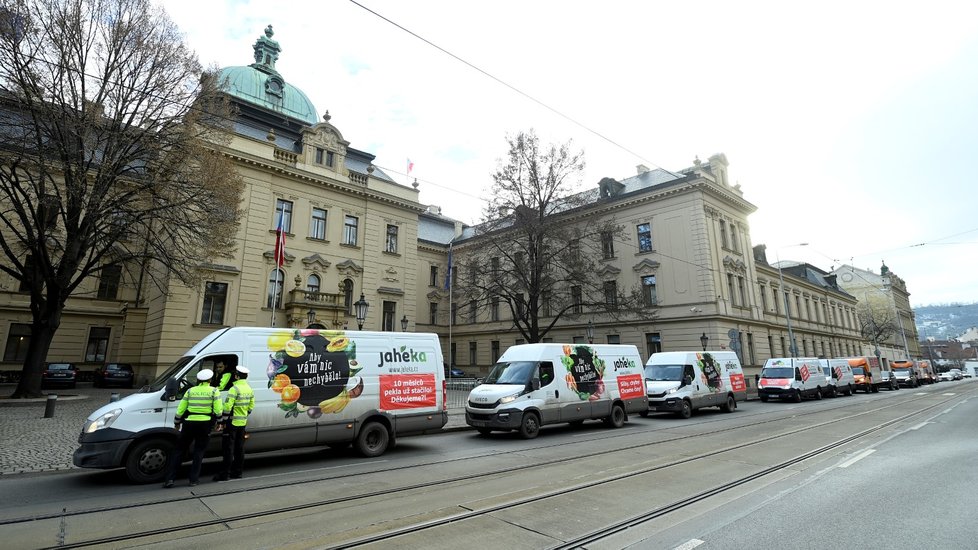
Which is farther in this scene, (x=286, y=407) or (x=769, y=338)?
(x=769, y=338)

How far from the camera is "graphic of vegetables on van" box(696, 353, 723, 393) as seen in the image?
19.0 meters

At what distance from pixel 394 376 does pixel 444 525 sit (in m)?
5.61

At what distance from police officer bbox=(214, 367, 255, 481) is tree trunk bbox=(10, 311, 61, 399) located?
15.8 metres

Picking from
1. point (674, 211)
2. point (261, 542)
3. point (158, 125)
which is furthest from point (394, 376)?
point (674, 211)

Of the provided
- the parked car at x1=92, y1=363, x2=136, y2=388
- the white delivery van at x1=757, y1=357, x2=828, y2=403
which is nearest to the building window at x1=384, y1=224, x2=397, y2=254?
the parked car at x1=92, y1=363, x2=136, y2=388

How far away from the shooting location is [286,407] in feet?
29.1

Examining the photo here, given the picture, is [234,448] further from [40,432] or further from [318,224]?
[318,224]

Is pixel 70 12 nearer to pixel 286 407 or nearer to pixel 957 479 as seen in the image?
pixel 286 407

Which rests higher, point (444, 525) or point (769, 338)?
point (769, 338)

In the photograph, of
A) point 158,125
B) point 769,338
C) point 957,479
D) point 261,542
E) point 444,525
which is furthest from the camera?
point 769,338

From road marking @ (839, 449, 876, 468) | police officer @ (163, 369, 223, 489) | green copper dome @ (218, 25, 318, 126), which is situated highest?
green copper dome @ (218, 25, 318, 126)

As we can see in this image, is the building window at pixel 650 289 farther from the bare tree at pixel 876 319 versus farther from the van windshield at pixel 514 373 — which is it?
the bare tree at pixel 876 319

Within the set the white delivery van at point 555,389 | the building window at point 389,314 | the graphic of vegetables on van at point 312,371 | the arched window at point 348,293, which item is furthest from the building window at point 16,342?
the white delivery van at point 555,389

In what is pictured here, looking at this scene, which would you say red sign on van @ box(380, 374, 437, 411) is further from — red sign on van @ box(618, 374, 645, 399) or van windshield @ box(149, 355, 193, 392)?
red sign on van @ box(618, 374, 645, 399)
